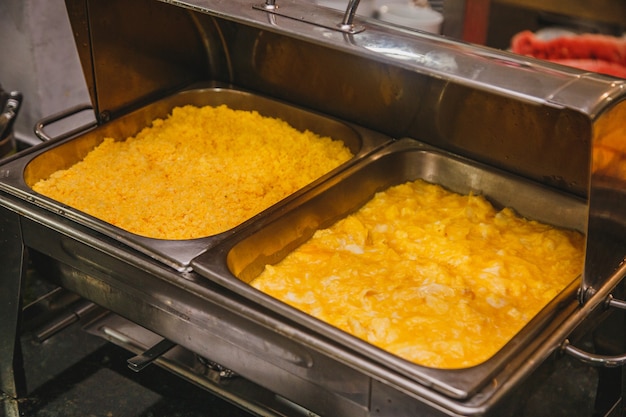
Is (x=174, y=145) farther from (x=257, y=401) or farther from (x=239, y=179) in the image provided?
(x=257, y=401)

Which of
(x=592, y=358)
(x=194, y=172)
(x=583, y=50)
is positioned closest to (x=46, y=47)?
(x=194, y=172)

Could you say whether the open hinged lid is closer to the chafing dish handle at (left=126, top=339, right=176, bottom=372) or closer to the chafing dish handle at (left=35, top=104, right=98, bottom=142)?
the chafing dish handle at (left=35, top=104, right=98, bottom=142)

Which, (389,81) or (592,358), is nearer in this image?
(592,358)

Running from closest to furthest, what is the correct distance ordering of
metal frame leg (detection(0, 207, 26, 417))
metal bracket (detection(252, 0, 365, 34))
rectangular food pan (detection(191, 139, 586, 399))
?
rectangular food pan (detection(191, 139, 586, 399)) → metal bracket (detection(252, 0, 365, 34)) → metal frame leg (detection(0, 207, 26, 417))

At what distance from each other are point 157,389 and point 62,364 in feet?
1.34

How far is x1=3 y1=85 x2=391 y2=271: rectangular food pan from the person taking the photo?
6.68ft

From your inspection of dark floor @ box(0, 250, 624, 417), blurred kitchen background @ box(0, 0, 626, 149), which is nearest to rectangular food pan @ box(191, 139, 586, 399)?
dark floor @ box(0, 250, 624, 417)

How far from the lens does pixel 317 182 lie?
2.31m

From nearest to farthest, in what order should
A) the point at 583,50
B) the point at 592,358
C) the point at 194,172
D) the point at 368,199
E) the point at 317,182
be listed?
the point at 592,358 < the point at 317,182 < the point at 368,199 < the point at 194,172 < the point at 583,50

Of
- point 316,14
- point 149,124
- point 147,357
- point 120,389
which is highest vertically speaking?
point 316,14

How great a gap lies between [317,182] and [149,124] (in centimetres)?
83

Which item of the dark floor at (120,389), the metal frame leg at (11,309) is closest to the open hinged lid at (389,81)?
the metal frame leg at (11,309)

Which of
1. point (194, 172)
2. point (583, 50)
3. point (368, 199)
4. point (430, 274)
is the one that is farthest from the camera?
point (583, 50)

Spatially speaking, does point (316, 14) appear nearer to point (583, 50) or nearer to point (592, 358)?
point (592, 358)
